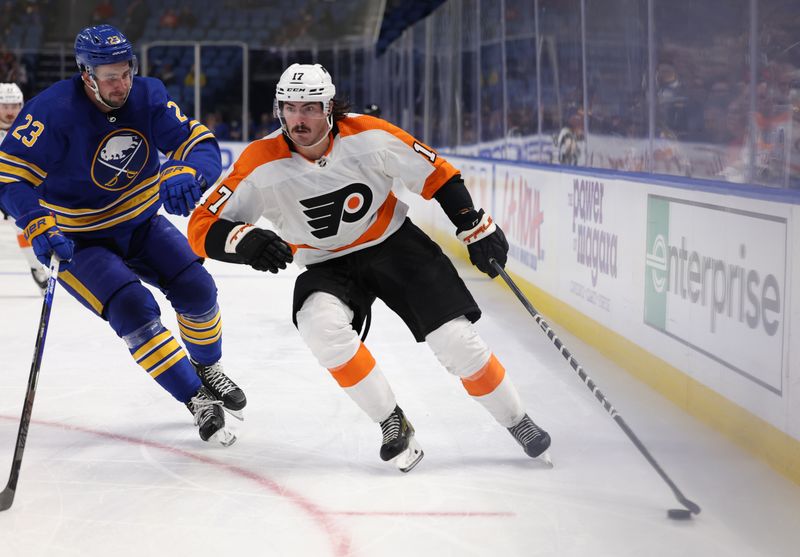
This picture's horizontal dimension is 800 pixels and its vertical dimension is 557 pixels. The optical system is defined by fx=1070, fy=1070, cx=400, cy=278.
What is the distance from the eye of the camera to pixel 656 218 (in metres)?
3.94

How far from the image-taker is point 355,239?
9.77 feet

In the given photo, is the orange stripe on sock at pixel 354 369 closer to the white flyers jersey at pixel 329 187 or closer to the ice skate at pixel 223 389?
the white flyers jersey at pixel 329 187

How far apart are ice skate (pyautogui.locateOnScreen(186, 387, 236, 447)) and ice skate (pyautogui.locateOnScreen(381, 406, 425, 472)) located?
51 centimetres

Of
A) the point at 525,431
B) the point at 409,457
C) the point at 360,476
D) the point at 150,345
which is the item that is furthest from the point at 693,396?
the point at 150,345

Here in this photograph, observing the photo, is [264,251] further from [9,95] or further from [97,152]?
[9,95]

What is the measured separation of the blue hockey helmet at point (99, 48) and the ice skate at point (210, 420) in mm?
1010

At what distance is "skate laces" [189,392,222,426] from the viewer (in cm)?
316

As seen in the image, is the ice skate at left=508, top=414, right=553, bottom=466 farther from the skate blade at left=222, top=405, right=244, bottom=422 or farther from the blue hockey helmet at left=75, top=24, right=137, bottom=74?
the blue hockey helmet at left=75, top=24, right=137, bottom=74

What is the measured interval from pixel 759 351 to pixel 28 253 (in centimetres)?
450

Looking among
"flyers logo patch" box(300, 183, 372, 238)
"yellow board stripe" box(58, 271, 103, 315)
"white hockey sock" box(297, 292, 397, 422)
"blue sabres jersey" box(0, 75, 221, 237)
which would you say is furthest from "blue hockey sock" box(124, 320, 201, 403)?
"flyers logo patch" box(300, 183, 372, 238)

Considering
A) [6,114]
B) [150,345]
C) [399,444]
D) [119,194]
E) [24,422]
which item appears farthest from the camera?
[6,114]

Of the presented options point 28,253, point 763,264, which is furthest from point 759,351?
point 28,253

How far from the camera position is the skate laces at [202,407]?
3.16 metres

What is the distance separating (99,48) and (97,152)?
329mm
